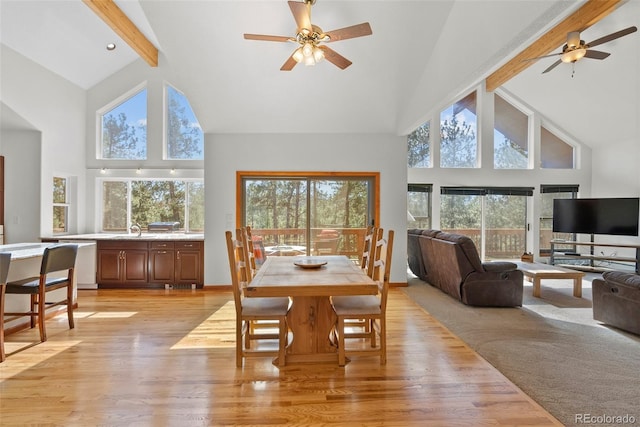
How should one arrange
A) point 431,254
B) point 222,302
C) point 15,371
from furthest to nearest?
point 431,254 < point 222,302 < point 15,371

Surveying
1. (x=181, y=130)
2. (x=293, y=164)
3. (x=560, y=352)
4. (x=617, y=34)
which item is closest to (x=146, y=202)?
(x=181, y=130)

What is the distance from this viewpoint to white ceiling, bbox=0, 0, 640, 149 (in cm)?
326

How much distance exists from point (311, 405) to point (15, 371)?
2.39 m

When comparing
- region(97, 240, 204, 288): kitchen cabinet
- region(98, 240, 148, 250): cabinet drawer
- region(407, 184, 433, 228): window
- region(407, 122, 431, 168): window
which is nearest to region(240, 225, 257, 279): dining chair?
region(97, 240, 204, 288): kitchen cabinet

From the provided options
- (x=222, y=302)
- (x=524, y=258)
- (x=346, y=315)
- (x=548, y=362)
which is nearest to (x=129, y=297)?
(x=222, y=302)

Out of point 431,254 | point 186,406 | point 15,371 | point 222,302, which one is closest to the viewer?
point 186,406

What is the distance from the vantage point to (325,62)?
4316 mm

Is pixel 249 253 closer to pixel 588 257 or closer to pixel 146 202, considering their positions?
pixel 146 202

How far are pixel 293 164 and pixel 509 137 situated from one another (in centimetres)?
537

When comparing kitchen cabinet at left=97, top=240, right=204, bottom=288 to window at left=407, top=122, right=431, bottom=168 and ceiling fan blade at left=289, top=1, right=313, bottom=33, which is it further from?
window at left=407, top=122, right=431, bottom=168

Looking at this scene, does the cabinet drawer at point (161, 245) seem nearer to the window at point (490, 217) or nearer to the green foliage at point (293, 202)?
the green foliage at point (293, 202)

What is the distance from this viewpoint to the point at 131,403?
213 centimetres

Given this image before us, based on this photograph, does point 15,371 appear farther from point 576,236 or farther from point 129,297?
point 576,236

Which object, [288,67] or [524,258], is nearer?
[288,67]
